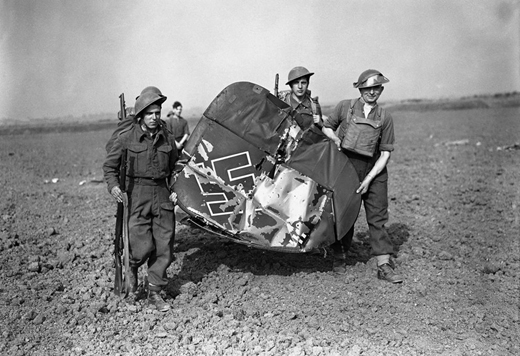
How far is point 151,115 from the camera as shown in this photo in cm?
505

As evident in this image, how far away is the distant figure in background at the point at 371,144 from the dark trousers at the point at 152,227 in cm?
189

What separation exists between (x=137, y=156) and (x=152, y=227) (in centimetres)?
70

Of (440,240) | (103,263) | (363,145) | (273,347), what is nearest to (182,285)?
(103,263)

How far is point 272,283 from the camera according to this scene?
19.2 feet

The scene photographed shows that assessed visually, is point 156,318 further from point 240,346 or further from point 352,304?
point 352,304

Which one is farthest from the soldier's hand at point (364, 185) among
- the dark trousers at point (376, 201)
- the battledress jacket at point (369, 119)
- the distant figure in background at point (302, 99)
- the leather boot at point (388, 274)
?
the leather boot at point (388, 274)

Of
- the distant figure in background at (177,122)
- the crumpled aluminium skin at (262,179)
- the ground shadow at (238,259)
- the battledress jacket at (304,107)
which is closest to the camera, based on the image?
the crumpled aluminium skin at (262,179)

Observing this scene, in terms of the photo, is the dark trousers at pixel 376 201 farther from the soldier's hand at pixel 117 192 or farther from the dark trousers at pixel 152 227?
the soldier's hand at pixel 117 192

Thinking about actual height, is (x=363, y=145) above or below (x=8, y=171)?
above

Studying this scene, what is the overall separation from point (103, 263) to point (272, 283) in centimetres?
205

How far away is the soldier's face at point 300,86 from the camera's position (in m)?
6.00

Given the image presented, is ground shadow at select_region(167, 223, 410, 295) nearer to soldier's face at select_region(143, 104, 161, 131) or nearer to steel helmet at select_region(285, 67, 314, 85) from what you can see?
soldier's face at select_region(143, 104, 161, 131)

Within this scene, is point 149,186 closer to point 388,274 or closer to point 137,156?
point 137,156

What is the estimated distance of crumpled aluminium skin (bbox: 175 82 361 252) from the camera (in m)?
5.34
